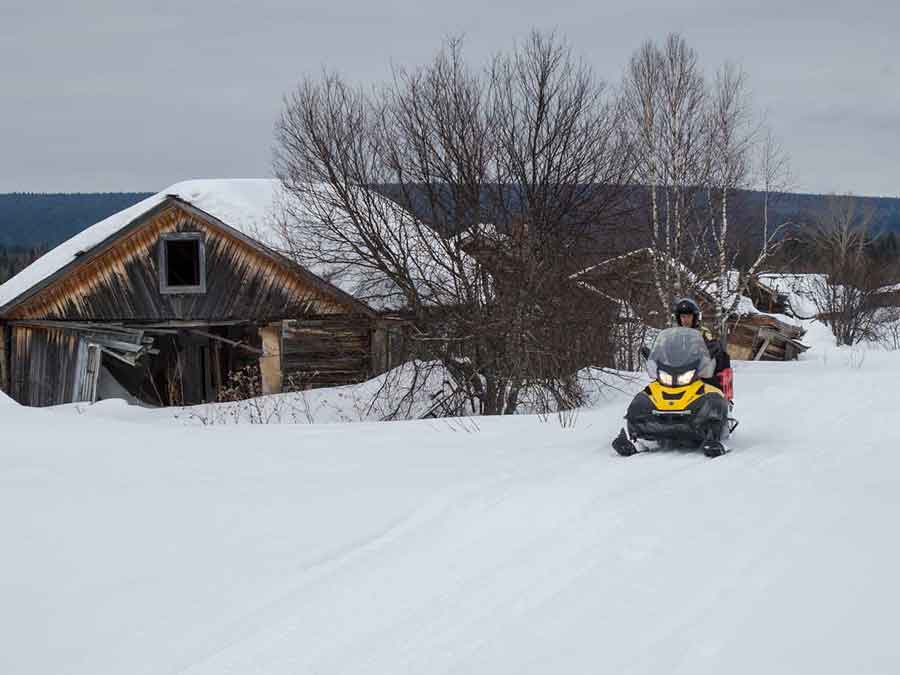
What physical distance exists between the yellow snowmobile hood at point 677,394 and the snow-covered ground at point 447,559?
59 centimetres

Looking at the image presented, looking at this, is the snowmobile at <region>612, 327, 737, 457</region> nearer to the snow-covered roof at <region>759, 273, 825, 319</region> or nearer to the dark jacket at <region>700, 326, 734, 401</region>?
the dark jacket at <region>700, 326, 734, 401</region>

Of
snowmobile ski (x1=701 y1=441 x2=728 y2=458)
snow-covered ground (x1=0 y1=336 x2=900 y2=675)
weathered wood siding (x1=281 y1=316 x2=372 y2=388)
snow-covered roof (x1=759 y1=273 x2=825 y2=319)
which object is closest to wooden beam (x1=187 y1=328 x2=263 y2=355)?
weathered wood siding (x1=281 y1=316 x2=372 y2=388)

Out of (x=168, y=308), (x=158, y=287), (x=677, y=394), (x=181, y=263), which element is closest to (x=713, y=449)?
(x=677, y=394)

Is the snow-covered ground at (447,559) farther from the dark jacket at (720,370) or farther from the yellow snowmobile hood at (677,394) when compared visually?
the dark jacket at (720,370)

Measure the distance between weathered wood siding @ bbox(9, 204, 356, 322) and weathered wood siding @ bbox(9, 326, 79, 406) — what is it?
1.78ft

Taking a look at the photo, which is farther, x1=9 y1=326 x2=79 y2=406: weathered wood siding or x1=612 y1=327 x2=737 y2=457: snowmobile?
x1=9 y1=326 x2=79 y2=406: weathered wood siding

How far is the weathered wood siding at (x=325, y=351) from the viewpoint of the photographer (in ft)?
83.4

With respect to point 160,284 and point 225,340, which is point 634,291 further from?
point 160,284

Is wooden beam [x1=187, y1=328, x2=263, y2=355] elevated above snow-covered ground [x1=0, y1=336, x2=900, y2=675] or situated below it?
above

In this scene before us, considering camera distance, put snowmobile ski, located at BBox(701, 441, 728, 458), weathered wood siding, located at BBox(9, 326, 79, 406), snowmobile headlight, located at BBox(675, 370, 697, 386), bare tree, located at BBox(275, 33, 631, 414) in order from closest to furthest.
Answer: snowmobile ski, located at BBox(701, 441, 728, 458) → snowmobile headlight, located at BBox(675, 370, 697, 386) → bare tree, located at BBox(275, 33, 631, 414) → weathered wood siding, located at BBox(9, 326, 79, 406)

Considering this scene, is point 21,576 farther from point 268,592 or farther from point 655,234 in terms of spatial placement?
point 655,234

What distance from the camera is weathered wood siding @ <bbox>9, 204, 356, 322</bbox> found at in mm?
25688

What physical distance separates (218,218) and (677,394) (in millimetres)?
18292

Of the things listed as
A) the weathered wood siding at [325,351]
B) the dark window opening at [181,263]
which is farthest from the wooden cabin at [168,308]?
the dark window opening at [181,263]
